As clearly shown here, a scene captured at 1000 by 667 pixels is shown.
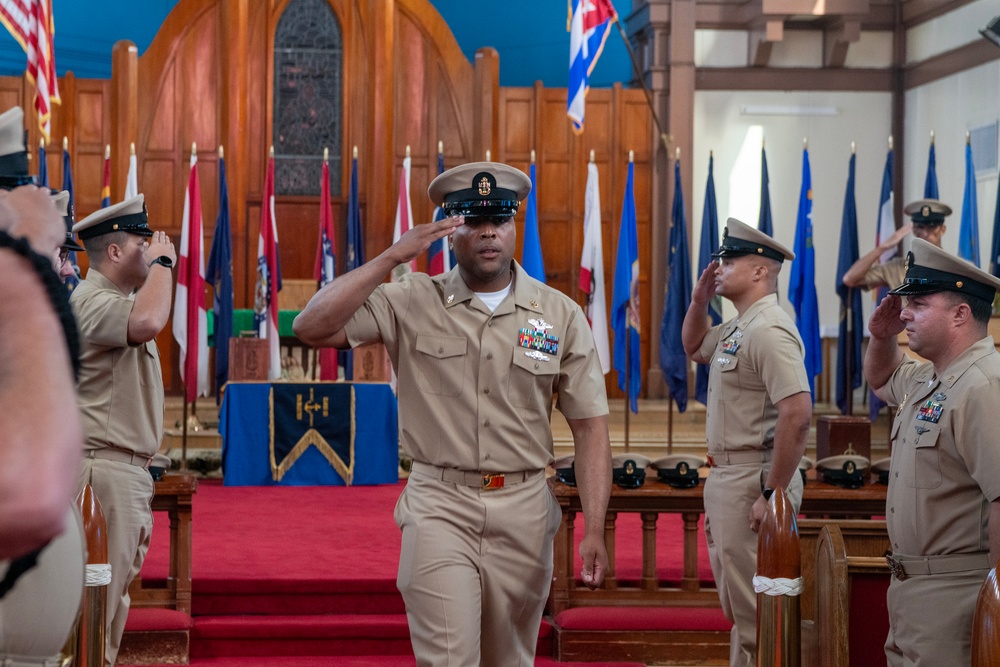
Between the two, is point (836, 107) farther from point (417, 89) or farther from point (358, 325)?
point (358, 325)

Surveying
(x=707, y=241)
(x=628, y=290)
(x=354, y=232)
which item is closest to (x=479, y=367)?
(x=628, y=290)

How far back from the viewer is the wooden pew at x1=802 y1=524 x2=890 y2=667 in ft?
10.3

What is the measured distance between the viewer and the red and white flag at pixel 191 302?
8773 mm

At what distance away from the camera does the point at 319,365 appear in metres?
10.3

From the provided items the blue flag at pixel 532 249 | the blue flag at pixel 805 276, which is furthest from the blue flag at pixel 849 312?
the blue flag at pixel 532 249

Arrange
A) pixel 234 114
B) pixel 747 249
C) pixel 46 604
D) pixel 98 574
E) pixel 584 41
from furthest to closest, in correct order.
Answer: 1. pixel 234 114
2. pixel 584 41
3. pixel 747 249
4. pixel 98 574
5. pixel 46 604

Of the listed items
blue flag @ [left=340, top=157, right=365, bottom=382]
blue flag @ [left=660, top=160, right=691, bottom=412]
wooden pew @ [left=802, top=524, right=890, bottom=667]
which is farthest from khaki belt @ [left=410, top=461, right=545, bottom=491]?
blue flag @ [left=340, top=157, right=365, bottom=382]

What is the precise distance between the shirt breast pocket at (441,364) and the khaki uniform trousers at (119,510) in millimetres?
1183

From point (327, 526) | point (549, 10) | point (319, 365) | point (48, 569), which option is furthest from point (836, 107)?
point (48, 569)

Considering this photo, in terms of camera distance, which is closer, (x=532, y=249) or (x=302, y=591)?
(x=302, y=591)

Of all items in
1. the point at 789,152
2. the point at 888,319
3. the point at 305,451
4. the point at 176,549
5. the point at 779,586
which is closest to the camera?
the point at 779,586

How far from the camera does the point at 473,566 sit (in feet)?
9.89

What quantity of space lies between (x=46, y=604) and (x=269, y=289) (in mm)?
7348

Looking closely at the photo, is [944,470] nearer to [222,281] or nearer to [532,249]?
[532,249]
